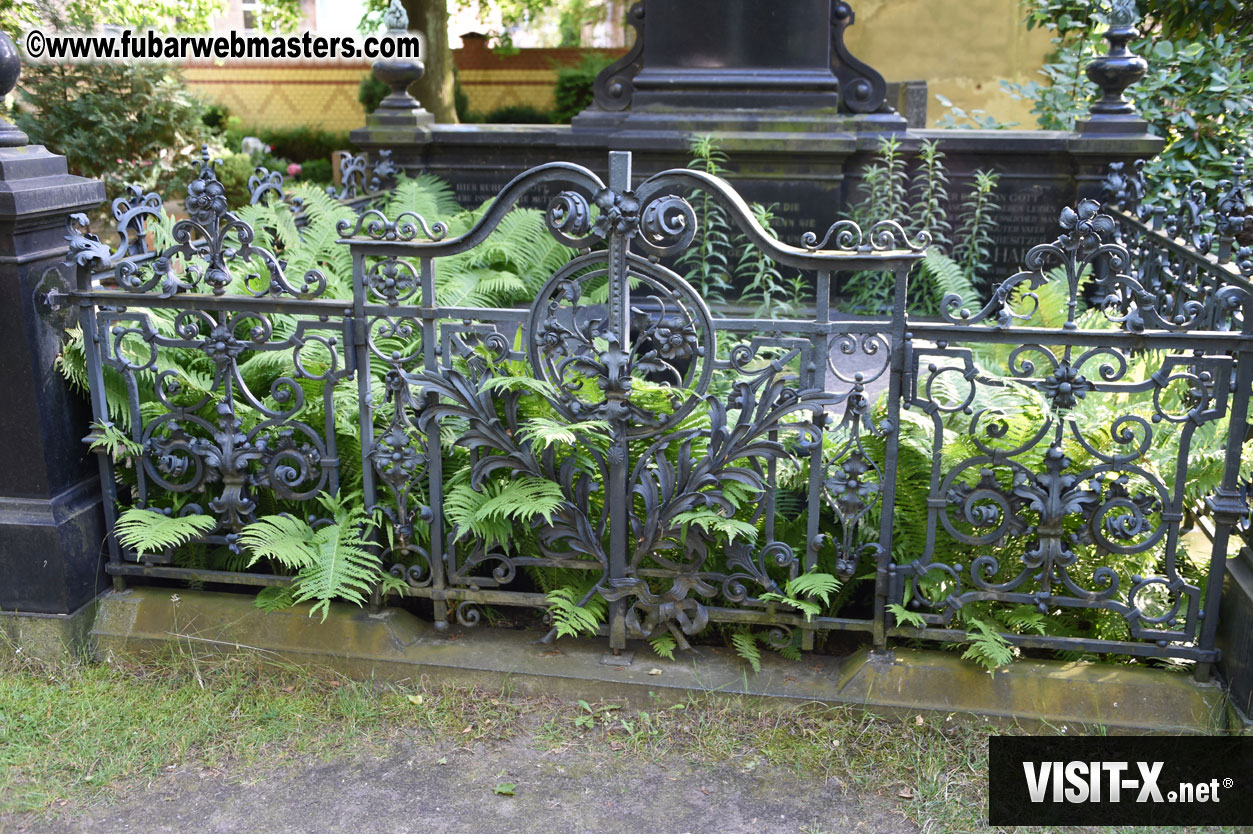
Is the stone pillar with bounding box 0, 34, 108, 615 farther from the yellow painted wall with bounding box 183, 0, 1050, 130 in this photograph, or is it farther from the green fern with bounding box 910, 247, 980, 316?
the yellow painted wall with bounding box 183, 0, 1050, 130

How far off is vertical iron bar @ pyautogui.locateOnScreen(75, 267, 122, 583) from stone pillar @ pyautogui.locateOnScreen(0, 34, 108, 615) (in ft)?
0.19

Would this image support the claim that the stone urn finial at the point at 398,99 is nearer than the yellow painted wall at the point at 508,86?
Yes

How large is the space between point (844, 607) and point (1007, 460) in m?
0.87

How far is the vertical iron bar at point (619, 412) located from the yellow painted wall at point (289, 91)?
903 inches

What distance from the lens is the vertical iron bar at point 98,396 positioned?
3.78 m

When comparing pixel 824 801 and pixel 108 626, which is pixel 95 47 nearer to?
pixel 108 626

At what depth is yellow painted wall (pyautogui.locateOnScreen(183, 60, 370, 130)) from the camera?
24688 millimetres

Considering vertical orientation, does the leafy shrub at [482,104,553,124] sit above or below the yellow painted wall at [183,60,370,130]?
below

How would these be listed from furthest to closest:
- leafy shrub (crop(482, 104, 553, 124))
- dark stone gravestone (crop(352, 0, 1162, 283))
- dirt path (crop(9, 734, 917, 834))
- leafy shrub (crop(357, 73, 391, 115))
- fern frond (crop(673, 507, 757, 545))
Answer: leafy shrub (crop(482, 104, 553, 124))
leafy shrub (crop(357, 73, 391, 115))
dark stone gravestone (crop(352, 0, 1162, 283))
fern frond (crop(673, 507, 757, 545))
dirt path (crop(9, 734, 917, 834))

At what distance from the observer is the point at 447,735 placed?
352 cm

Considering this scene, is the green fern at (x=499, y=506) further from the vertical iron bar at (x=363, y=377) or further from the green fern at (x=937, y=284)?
the green fern at (x=937, y=284)

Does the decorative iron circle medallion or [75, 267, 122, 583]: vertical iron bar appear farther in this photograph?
[75, 267, 122, 583]: vertical iron bar

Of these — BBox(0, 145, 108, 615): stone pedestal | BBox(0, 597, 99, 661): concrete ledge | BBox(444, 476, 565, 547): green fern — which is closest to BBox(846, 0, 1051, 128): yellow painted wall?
BBox(444, 476, 565, 547): green fern

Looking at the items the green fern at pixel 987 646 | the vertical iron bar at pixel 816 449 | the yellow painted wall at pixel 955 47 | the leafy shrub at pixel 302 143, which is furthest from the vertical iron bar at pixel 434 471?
the leafy shrub at pixel 302 143
